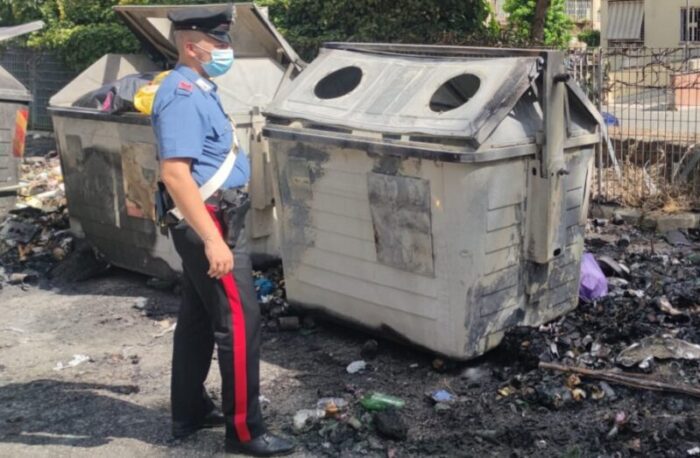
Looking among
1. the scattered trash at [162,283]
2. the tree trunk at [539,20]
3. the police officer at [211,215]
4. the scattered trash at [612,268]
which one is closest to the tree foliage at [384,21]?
the tree trunk at [539,20]

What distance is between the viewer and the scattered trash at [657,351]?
4.63 meters

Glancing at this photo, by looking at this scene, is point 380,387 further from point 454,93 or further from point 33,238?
point 33,238

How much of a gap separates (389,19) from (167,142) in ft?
23.5

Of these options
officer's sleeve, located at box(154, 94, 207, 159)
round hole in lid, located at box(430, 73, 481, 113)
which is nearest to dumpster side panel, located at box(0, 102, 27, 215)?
round hole in lid, located at box(430, 73, 481, 113)

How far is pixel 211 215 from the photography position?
12.8 ft

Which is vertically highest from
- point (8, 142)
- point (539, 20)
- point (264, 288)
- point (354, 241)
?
point (539, 20)

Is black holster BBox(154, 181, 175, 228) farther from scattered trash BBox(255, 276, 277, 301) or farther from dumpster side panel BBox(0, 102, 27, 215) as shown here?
dumpster side panel BBox(0, 102, 27, 215)

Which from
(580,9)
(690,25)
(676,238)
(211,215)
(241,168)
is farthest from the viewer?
(580,9)

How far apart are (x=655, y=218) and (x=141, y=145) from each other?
421 cm

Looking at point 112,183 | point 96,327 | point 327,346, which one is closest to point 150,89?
point 112,183

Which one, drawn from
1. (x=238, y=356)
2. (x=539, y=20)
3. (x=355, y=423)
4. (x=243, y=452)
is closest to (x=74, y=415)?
(x=243, y=452)

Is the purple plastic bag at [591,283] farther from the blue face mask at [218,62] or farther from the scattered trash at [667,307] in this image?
the blue face mask at [218,62]

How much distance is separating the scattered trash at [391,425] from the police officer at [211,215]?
410 mm

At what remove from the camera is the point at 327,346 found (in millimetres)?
5316
